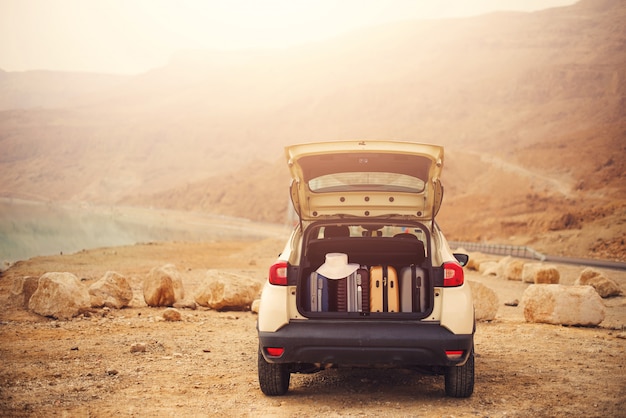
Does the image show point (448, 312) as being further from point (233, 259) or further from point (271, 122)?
point (271, 122)

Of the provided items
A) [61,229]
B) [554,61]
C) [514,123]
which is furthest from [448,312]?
[554,61]

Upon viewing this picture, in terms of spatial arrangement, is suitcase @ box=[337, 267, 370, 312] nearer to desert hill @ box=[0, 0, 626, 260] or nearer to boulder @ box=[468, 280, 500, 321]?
boulder @ box=[468, 280, 500, 321]

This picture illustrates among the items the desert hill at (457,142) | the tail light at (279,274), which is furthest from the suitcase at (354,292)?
the desert hill at (457,142)

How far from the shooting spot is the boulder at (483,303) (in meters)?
12.1

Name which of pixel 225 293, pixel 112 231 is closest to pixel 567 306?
pixel 225 293

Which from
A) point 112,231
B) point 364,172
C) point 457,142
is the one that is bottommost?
point 112,231

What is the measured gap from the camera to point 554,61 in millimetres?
160500

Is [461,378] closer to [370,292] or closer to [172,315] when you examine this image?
[370,292]

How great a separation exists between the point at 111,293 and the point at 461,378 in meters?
9.14

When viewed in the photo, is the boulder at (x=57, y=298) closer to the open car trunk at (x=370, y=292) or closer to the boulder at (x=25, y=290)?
the boulder at (x=25, y=290)

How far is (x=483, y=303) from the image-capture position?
1220 cm

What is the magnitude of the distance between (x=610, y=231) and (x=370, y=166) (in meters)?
40.9

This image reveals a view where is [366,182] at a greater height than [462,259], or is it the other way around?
[366,182]

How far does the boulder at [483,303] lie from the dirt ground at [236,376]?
29 cm
